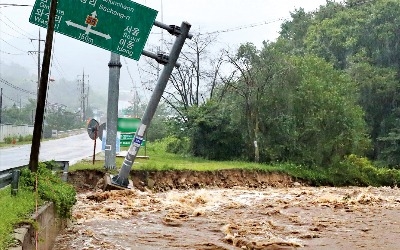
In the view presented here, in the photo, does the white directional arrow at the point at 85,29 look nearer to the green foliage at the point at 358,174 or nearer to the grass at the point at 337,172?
the grass at the point at 337,172

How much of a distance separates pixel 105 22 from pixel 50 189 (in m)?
7.30

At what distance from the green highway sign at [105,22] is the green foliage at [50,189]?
18.4 ft

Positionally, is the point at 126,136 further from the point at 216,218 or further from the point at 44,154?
the point at 216,218

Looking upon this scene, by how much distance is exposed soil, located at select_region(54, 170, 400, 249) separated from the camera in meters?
10.3

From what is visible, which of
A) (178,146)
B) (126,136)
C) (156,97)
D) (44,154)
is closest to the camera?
(156,97)

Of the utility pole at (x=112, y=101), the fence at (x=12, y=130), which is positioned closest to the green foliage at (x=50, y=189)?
the utility pole at (x=112, y=101)

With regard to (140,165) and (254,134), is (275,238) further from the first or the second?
(254,134)

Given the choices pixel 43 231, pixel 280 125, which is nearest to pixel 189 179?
pixel 280 125

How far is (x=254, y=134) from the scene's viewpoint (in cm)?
2988

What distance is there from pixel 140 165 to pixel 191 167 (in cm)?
258

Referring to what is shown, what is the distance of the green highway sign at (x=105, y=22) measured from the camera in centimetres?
1560

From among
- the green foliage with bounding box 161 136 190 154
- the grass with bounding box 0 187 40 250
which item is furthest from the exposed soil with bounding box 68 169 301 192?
the grass with bounding box 0 187 40 250

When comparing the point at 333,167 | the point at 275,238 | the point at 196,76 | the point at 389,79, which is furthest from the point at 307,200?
the point at 389,79

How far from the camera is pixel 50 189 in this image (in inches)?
405
